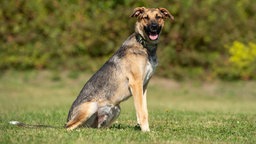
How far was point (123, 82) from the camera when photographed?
10.8 metres

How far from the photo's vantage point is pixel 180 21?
26.8 m

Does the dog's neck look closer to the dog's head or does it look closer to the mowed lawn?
the dog's head

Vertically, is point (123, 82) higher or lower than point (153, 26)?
lower

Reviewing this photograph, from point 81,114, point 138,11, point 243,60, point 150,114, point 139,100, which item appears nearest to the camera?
point 81,114

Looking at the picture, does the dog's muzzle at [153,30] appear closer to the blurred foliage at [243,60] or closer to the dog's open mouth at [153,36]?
the dog's open mouth at [153,36]

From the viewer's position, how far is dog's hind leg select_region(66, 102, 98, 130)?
1048 centimetres

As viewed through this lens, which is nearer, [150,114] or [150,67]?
[150,67]

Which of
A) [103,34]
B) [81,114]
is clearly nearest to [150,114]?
[81,114]

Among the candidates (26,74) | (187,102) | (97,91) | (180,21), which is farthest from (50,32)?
(97,91)

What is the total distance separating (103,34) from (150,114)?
1273 centimetres

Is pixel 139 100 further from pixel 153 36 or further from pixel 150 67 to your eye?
pixel 153 36

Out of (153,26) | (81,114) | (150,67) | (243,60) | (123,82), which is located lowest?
(81,114)

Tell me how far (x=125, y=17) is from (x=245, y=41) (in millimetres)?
5399

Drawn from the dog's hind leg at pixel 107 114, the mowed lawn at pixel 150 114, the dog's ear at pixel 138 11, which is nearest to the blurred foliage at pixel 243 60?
the mowed lawn at pixel 150 114
